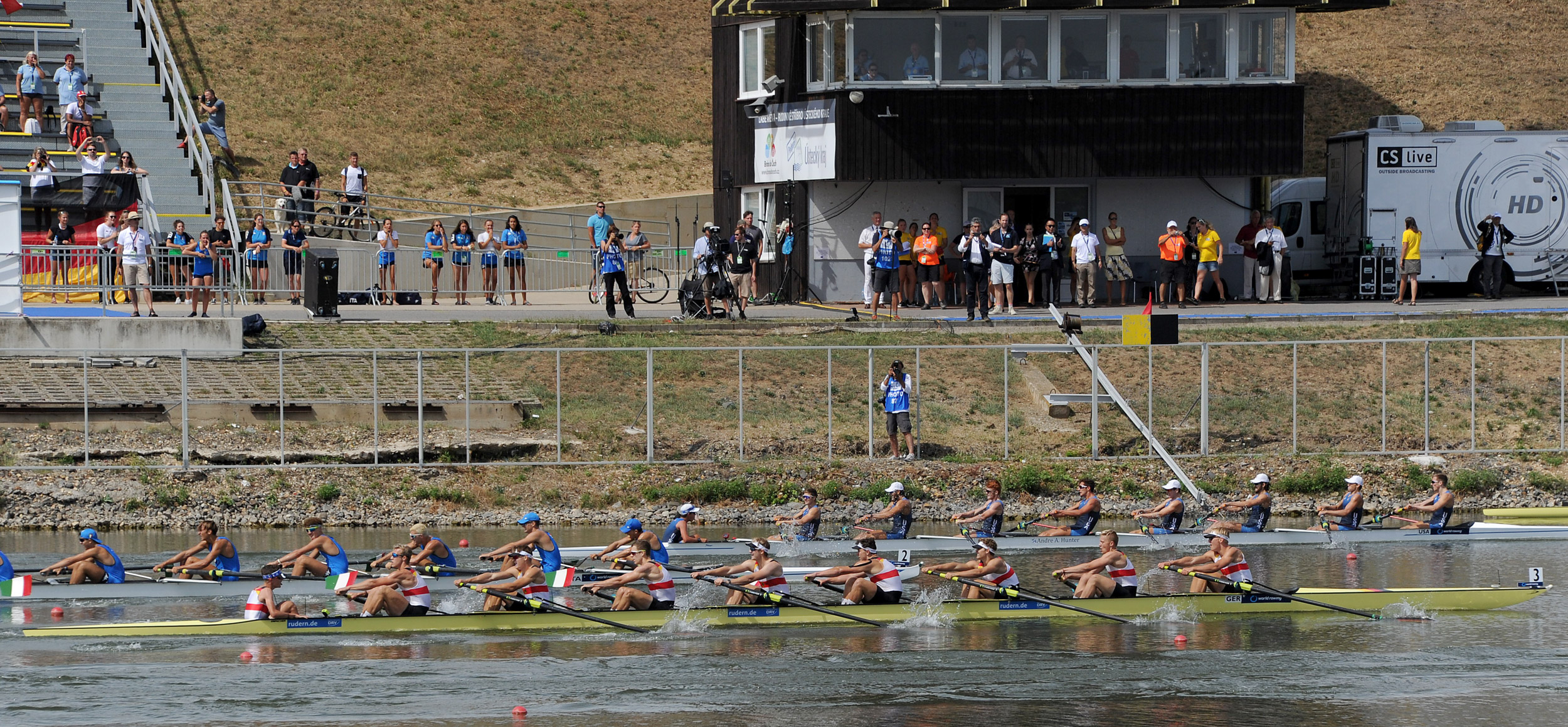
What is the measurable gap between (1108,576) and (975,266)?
12.7 m

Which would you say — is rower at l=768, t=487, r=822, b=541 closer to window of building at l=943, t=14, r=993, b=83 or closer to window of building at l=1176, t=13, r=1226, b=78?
window of building at l=943, t=14, r=993, b=83

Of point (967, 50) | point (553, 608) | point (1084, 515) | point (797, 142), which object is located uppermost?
point (967, 50)

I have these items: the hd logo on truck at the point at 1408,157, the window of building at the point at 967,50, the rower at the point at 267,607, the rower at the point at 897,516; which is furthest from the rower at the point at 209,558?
the hd logo on truck at the point at 1408,157

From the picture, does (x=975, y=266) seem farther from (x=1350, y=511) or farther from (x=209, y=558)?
(x=209, y=558)

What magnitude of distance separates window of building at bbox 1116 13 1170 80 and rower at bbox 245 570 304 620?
23.3 metres

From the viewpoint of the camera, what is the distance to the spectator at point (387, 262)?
35344 millimetres

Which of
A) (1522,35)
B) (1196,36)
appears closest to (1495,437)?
(1196,36)

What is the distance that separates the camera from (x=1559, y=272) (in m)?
37.7

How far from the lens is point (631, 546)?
21000 millimetres

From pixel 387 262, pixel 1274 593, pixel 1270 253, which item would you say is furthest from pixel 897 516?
pixel 387 262

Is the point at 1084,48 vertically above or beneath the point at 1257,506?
above

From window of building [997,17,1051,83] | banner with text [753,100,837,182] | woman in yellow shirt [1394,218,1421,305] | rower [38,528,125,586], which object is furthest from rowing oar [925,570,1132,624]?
woman in yellow shirt [1394,218,1421,305]

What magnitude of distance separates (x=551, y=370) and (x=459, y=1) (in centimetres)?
3501

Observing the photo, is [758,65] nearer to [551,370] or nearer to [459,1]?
[551,370]
